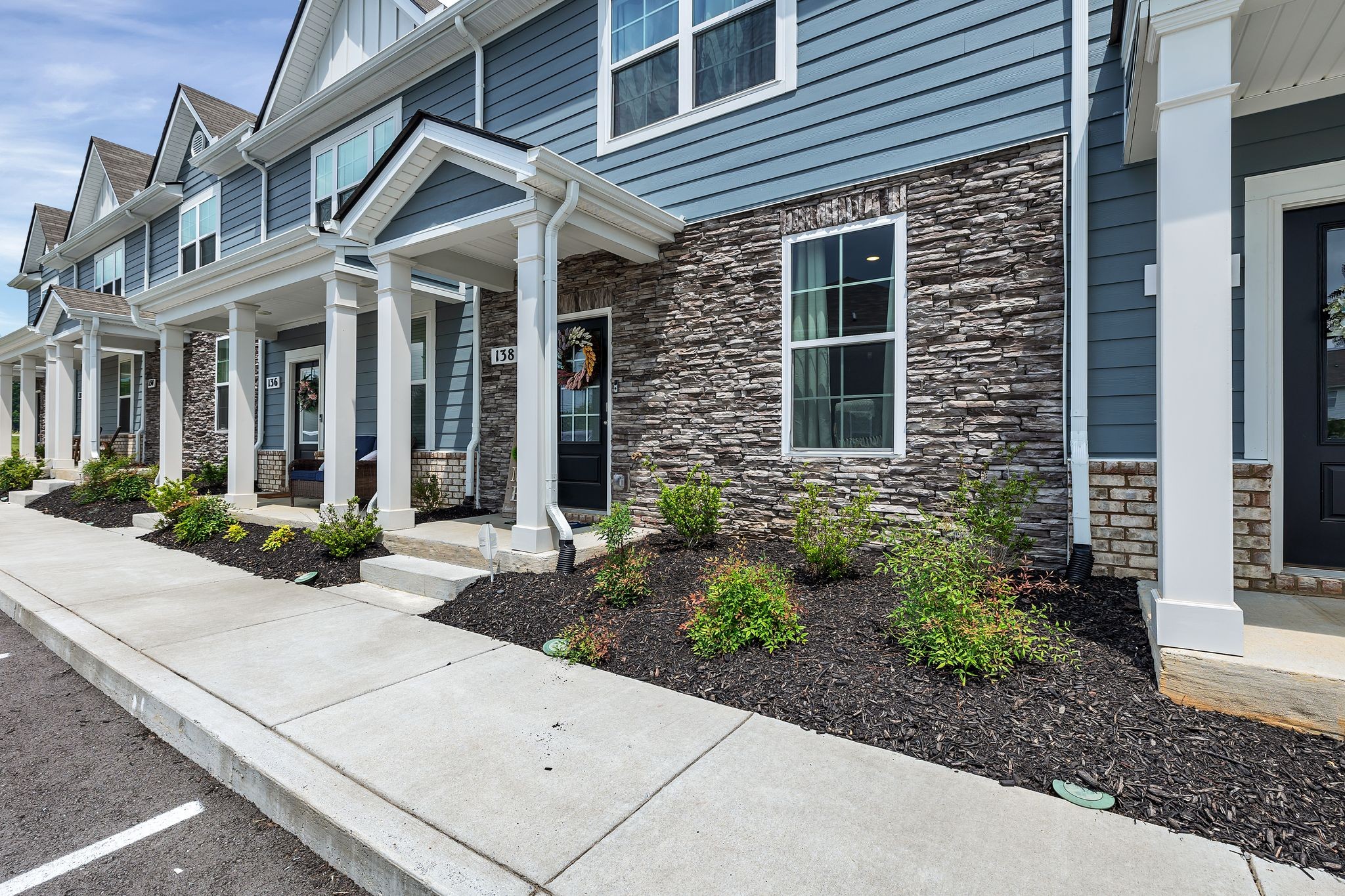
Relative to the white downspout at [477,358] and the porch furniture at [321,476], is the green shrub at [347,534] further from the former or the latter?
the white downspout at [477,358]

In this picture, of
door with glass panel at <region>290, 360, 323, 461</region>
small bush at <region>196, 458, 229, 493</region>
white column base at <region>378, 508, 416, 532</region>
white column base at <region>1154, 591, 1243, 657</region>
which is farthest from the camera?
door with glass panel at <region>290, 360, 323, 461</region>

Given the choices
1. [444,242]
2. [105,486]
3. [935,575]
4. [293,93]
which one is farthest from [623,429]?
[105,486]

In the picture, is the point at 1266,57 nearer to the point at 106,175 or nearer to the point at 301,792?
the point at 301,792

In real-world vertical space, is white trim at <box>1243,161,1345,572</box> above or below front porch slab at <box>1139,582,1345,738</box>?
above

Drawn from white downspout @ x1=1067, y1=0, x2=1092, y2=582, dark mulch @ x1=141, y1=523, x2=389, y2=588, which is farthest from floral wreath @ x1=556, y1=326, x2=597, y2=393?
white downspout @ x1=1067, y1=0, x2=1092, y2=582

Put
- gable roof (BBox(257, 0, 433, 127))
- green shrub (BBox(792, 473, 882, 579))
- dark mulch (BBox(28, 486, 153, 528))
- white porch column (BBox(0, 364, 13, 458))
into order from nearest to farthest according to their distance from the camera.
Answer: green shrub (BBox(792, 473, 882, 579)), dark mulch (BBox(28, 486, 153, 528)), gable roof (BBox(257, 0, 433, 127)), white porch column (BBox(0, 364, 13, 458))

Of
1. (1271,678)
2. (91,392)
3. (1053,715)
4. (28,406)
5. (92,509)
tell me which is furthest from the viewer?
(28,406)

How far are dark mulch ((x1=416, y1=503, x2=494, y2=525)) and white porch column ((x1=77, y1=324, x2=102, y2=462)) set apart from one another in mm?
8476

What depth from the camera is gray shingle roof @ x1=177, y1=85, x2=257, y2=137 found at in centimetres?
1243

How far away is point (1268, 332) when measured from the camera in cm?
369

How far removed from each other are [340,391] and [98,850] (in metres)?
5.40

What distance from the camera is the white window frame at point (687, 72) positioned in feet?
17.6

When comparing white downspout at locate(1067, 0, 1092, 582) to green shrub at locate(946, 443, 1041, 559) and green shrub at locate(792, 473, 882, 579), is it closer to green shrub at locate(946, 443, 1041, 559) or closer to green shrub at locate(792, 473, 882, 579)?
green shrub at locate(946, 443, 1041, 559)

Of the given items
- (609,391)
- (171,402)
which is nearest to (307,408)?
(171,402)
